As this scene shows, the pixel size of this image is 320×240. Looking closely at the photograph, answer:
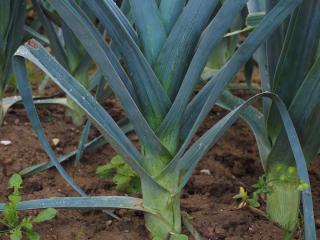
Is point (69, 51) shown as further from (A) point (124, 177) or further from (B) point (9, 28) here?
(A) point (124, 177)

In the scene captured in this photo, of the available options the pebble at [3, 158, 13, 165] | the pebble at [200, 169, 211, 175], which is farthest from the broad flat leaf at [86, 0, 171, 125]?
the pebble at [3, 158, 13, 165]

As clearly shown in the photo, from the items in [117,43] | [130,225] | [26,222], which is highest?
[117,43]

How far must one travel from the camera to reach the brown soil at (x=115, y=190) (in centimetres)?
150

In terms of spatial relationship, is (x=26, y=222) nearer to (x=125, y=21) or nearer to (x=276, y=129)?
(x=125, y=21)

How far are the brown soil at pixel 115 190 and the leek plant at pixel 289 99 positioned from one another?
0.08 meters

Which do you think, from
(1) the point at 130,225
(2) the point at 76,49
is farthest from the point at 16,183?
(2) the point at 76,49

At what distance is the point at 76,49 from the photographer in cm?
198

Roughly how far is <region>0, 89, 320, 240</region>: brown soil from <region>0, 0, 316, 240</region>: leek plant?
160 millimetres

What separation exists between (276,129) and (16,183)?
1.98 ft

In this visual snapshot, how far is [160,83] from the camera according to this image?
1299 millimetres

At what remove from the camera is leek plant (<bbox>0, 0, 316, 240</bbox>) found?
121cm

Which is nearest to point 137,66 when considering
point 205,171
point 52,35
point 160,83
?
point 160,83

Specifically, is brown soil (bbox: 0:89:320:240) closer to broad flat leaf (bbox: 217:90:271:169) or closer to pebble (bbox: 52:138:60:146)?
pebble (bbox: 52:138:60:146)

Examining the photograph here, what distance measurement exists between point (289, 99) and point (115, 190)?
0.52 meters
